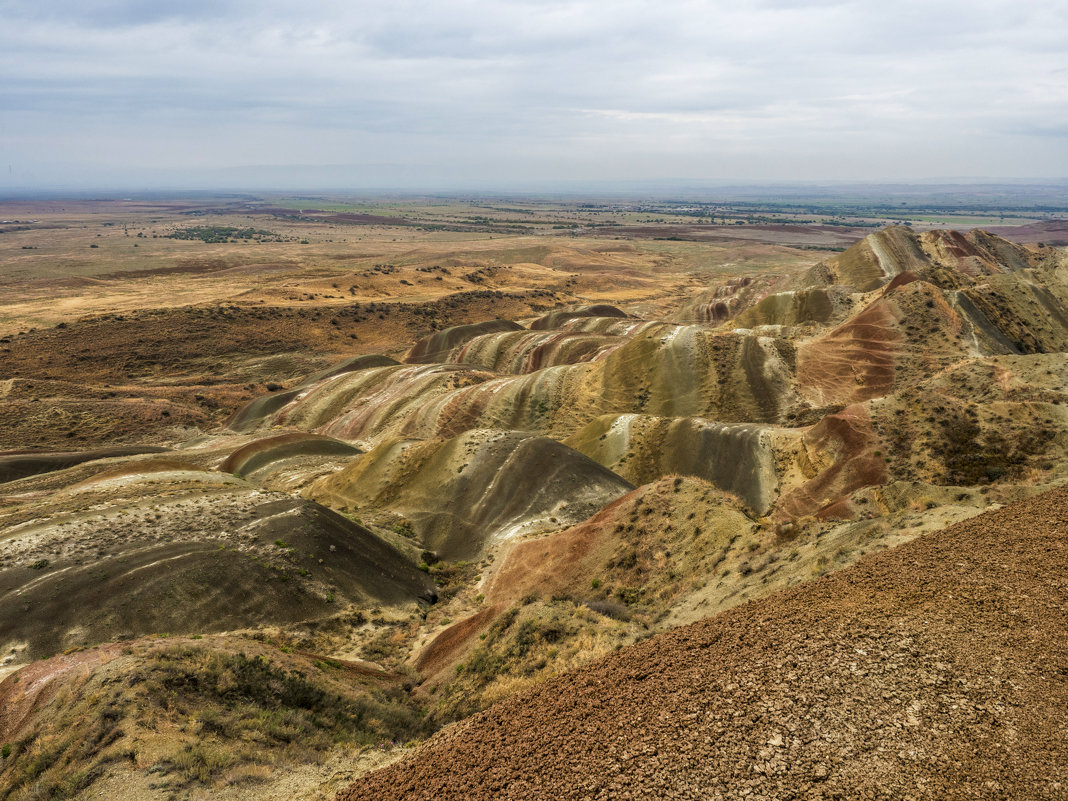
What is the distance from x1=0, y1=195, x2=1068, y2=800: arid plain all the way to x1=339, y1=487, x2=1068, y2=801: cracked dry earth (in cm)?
6

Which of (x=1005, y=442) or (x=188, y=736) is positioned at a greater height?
(x=1005, y=442)

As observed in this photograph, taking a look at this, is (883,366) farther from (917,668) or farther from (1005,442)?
(917,668)

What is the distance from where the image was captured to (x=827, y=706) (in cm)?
993

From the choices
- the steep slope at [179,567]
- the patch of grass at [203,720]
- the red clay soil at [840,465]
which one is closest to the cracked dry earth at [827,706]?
the patch of grass at [203,720]

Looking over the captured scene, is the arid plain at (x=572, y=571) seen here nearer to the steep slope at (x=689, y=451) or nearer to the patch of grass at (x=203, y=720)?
the patch of grass at (x=203, y=720)

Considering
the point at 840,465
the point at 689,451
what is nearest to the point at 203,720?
the point at 689,451

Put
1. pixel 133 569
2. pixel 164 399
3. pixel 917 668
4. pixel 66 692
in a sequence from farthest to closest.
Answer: pixel 164 399 → pixel 133 569 → pixel 66 692 → pixel 917 668

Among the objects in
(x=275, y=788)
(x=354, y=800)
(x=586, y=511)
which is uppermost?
(x=354, y=800)

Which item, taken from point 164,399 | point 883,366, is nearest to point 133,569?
point 164,399

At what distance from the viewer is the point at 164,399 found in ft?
212

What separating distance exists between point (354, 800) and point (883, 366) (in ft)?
173

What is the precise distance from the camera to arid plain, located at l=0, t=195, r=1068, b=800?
33.1ft

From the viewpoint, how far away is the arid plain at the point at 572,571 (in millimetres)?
10078

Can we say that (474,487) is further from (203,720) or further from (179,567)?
(203,720)
